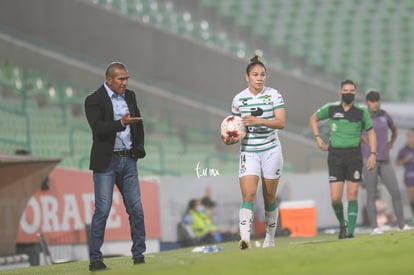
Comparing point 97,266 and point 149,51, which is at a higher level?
point 149,51

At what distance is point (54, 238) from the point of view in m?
17.3

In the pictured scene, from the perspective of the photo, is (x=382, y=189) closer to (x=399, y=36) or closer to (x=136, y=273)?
(x=399, y=36)

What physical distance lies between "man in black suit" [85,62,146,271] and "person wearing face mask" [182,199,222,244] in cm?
795

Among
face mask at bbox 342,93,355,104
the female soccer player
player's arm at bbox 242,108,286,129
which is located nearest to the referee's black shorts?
face mask at bbox 342,93,355,104

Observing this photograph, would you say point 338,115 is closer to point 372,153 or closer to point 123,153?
point 372,153

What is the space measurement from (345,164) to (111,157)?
445cm

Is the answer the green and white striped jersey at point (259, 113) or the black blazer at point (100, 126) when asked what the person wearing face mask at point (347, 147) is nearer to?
the green and white striped jersey at point (259, 113)

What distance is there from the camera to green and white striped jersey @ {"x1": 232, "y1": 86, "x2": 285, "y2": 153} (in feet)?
39.2

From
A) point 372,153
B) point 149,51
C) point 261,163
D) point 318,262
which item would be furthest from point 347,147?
point 149,51

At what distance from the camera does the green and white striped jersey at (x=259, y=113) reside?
1196 cm

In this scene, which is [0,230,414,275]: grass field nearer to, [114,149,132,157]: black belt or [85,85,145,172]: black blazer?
[85,85,145,172]: black blazer

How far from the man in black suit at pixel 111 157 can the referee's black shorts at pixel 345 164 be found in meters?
4.09

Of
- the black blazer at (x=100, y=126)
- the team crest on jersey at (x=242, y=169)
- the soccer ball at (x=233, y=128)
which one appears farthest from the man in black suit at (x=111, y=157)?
the team crest on jersey at (x=242, y=169)

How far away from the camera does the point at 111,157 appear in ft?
37.2
